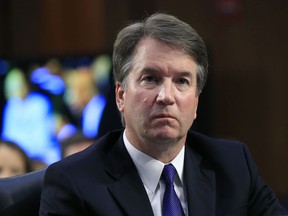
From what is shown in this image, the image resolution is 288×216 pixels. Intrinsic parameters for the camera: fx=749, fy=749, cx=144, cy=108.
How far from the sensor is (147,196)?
1.84 meters

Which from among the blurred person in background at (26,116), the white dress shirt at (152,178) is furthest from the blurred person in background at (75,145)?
the white dress shirt at (152,178)

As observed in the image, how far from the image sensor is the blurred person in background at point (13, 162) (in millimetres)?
3293

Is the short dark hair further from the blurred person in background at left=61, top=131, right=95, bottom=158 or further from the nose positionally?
the blurred person in background at left=61, top=131, right=95, bottom=158

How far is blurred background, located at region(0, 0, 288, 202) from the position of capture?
16.1 feet

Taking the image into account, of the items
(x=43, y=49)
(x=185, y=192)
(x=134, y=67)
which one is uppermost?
(x=134, y=67)

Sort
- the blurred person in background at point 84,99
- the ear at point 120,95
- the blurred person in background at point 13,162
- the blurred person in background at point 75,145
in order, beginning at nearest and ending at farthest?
the ear at point 120,95 < the blurred person in background at point 13,162 < the blurred person in background at point 75,145 < the blurred person in background at point 84,99

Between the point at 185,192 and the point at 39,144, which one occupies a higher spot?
the point at 185,192

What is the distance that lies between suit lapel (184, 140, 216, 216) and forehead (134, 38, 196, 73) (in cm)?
26

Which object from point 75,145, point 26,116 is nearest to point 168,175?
point 75,145

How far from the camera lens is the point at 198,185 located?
1914 millimetres

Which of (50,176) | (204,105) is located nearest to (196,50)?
(50,176)

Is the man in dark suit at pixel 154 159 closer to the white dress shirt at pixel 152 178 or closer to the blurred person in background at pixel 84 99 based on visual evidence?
the white dress shirt at pixel 152 178

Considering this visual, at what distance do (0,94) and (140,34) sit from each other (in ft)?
10.8

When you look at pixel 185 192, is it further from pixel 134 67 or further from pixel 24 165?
pixel 24 165
